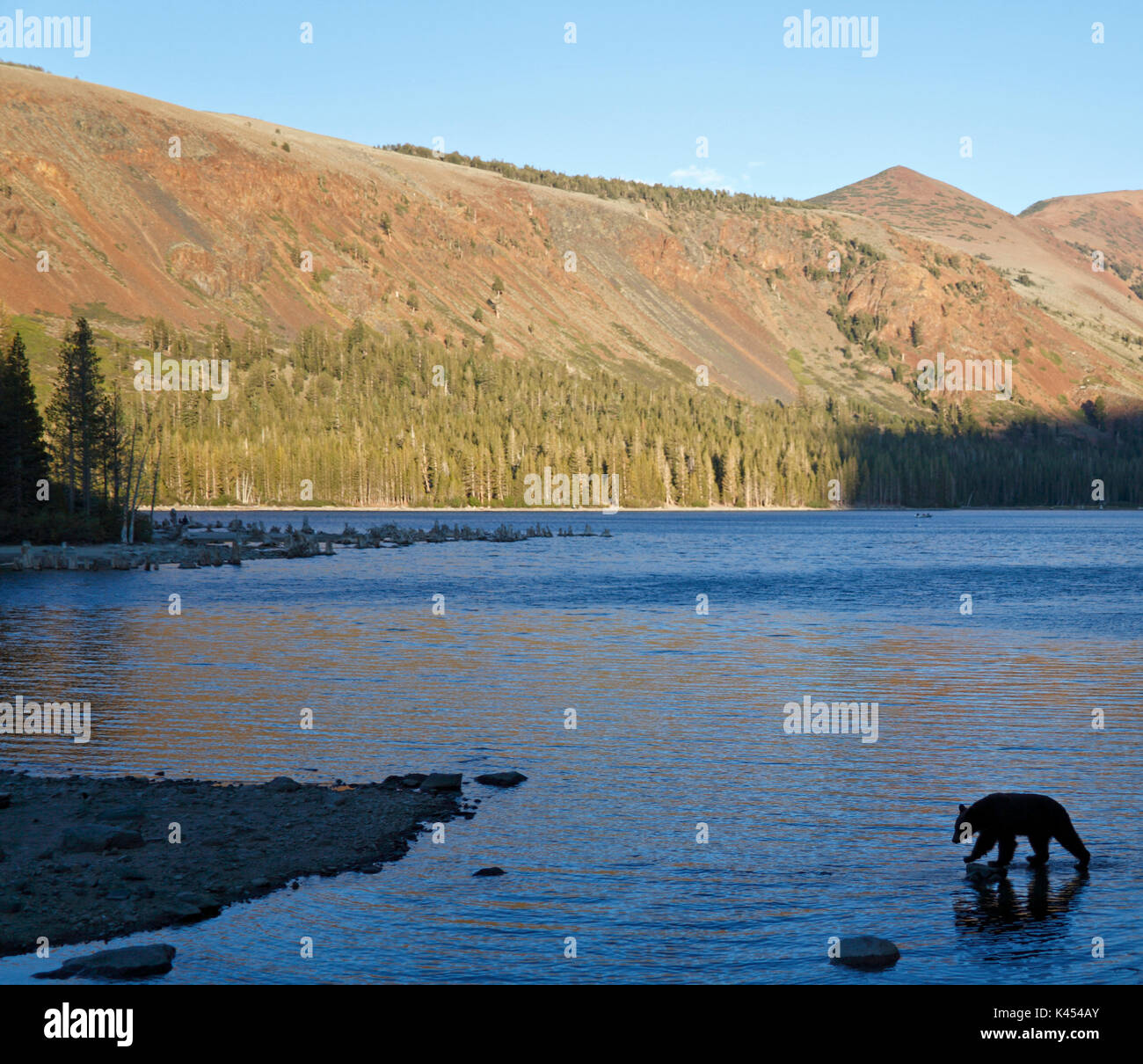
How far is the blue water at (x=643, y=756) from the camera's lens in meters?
15.7

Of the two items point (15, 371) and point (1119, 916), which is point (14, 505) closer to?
point (15, 371)

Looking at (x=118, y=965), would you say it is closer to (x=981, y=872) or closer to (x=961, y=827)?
(x=981, y=872)

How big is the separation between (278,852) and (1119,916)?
40.3 ft

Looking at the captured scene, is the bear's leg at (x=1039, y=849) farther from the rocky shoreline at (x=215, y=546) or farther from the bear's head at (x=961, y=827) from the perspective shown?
the rocky shoreline at (x=215, y=546)

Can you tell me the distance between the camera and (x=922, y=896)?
57.2ft

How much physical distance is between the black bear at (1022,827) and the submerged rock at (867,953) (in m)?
4.18

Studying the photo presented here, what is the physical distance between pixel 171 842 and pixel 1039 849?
1359 cm

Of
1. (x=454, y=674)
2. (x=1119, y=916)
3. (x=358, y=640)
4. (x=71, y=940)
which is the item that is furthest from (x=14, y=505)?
(x=1119, y=916)

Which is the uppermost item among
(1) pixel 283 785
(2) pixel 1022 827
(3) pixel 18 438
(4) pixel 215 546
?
(3) pixel 18 438

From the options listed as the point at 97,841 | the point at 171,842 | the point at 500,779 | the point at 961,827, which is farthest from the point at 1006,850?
the point at 97,841

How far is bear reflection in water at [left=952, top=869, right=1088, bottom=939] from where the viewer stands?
1625cm

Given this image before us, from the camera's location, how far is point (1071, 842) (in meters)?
18.7

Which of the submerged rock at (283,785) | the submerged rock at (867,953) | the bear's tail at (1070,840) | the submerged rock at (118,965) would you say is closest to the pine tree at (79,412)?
the submerged rock at (283,785)
